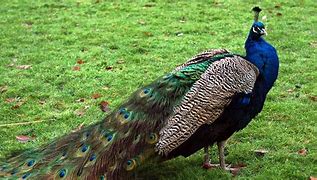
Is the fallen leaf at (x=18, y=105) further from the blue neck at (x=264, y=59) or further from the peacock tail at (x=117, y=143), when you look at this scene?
the blue neck at (x=264, y=59)

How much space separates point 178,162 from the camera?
4.49 meters

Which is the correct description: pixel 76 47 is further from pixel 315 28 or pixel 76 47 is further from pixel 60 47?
pixel 315 28

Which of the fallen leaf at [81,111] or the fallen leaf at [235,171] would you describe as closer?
the fallen leaf at [235,171]

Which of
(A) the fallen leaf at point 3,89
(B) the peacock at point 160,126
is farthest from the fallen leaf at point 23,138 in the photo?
(A) the fallen leaf at point 3,89

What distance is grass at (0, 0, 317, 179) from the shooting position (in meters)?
4.70

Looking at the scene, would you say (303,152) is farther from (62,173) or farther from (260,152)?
(62,173)

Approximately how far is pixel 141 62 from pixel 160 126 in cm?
340

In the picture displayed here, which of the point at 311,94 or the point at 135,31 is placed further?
the point at 135,31

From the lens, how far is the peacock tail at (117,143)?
3.80 m

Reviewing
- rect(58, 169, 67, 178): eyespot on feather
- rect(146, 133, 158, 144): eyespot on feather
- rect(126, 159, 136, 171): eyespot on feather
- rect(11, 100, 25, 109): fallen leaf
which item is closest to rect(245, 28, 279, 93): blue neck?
rect(146, 133, 158, 144): eyespot on feather

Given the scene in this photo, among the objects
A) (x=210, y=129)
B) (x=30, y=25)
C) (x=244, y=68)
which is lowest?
(x=30, y=25)

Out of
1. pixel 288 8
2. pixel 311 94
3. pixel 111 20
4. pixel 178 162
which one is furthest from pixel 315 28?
pixel 178 162

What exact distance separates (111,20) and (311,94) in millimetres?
4586

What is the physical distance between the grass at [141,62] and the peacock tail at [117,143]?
31 cm
